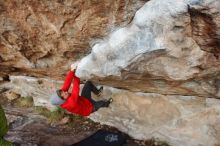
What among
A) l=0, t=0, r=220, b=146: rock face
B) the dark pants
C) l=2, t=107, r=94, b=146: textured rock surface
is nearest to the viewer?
l=0, t=0, r=220, b=146: rock face

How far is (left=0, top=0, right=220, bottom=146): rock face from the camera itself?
5223 millimetres

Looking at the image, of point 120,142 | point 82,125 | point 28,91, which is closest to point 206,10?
point 120,142

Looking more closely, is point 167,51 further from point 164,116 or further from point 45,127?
point 45,127

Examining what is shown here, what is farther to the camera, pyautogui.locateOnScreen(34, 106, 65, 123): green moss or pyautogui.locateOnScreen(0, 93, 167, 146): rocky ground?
pyautogui.locateOnScreen(34, 106, 65, 123): green moss

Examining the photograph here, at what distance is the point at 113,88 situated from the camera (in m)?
7.95

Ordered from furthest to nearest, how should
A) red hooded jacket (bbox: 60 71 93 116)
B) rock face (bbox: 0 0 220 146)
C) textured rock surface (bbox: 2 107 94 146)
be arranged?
textured rock surface (bbox: 2 107 94 146) < red hooded jacket (bbox: 60 71 93 116) < rock face (bbox: 0 0 220 146)

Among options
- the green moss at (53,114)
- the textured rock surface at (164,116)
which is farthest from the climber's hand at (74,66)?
the green moss at (53,114)

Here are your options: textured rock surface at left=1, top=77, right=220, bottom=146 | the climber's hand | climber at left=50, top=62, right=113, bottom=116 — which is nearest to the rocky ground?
textured rock surface at left=1, top=77, right=220, bottom=146

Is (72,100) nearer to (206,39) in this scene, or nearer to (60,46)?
(60,46)

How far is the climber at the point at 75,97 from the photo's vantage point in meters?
6.95

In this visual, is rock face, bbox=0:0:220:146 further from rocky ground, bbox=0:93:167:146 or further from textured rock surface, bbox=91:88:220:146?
rocky ground, bbox=0:93:167:146

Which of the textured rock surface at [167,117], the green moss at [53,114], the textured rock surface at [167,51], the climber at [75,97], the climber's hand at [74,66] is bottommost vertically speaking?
the green moss at [53,114]

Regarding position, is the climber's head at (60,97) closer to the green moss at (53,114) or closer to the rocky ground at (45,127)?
the rocky ground at (45,127)

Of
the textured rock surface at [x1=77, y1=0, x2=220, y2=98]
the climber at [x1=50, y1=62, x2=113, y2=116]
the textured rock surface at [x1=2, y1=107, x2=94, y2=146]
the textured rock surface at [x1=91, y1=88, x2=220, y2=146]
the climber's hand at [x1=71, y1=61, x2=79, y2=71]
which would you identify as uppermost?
the textured rock surface at [x1=77, y1=0, x2=220, y2=98]
